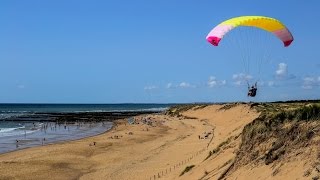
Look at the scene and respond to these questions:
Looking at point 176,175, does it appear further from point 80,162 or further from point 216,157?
point 80,162

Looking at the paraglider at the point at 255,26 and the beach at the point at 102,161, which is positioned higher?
the paraglider at the point at 255,26

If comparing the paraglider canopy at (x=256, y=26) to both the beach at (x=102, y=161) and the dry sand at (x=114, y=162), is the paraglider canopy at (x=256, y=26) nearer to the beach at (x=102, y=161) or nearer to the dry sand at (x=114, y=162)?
the dry sand at (x=114, y=162)

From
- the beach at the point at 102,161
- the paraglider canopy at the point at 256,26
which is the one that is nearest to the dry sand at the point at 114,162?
the beach at the point at 102,161

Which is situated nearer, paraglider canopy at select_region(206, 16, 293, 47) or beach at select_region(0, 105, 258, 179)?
paraglider canopy at select_region(206, 16, 293, 47)

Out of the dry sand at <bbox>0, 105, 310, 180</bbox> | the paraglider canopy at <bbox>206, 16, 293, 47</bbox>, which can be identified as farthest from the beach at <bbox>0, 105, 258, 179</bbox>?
the paraglider canopy at <bbox>206, 16, 293, 47</bbox>

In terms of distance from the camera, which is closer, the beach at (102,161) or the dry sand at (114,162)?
the dry sand at (114,162)

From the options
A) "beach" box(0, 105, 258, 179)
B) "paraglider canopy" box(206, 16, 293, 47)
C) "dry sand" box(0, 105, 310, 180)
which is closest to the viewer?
"dry sand" box(0, 105, 310, 180)

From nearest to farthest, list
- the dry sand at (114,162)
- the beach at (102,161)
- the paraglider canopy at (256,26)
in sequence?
the dry sand at (114,162)
the paraglider canopy at (256,26)
the beach at (102,161)

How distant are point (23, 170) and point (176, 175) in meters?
14.6

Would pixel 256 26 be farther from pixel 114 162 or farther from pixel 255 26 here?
pixel 114 162

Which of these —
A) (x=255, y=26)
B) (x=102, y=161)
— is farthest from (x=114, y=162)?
(x=255, y=26)

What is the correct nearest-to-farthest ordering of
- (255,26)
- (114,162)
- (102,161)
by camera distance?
1. (255,26)
2. (114,162)
3. (102,161)

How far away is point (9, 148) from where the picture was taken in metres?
44.6

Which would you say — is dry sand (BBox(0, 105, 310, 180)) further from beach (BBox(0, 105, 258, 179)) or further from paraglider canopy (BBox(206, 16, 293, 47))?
paraglider canopy (BBox(206, 16, 293, 47))
